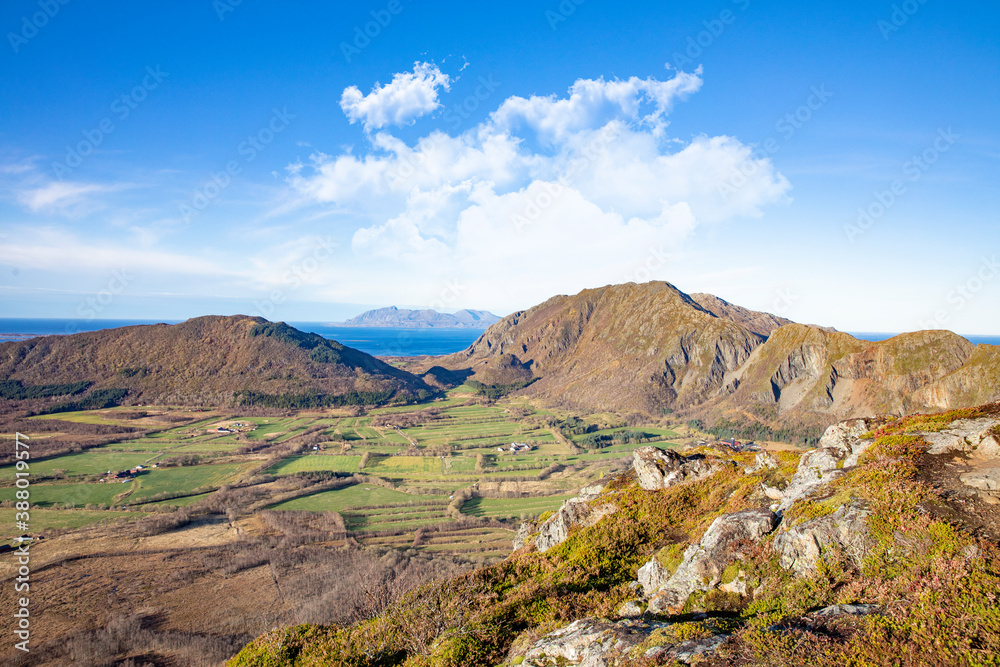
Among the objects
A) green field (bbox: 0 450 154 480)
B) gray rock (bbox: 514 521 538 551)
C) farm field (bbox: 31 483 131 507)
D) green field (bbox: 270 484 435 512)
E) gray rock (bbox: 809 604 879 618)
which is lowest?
green field (bbox: 270 484 435 512)

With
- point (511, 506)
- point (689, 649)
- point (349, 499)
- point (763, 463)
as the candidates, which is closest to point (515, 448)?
point (511, 506)

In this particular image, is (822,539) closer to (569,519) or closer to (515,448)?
(569,519)

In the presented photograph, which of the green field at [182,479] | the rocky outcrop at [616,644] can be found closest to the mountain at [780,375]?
the rocky outcrop at [616,644]

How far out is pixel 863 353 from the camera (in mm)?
122312

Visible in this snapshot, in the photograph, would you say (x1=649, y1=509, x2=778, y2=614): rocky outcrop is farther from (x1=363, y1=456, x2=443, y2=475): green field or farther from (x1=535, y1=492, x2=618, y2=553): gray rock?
(x1=363, y1=456, x2=443, y2=475): green field

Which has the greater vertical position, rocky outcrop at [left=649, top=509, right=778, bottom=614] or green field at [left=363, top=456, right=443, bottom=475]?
rocky outcrop at [left=649, top=509, right=778, bottom=614]

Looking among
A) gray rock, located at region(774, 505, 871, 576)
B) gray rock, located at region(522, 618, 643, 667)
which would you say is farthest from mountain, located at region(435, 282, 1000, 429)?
gray rock, located at region(522, 618, 643, 667)

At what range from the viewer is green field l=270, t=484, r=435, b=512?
75.1m

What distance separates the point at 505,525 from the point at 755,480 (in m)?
51.9

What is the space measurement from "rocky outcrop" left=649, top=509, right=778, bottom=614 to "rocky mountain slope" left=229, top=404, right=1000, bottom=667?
0.22 feet

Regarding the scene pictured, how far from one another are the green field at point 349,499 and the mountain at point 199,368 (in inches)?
3295

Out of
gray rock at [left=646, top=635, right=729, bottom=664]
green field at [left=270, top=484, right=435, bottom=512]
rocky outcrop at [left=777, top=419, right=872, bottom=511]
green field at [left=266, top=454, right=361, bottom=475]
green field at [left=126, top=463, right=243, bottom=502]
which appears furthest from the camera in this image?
green field at [left=266, top=454, right=361, bottom=475]

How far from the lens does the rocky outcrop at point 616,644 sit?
10.7m

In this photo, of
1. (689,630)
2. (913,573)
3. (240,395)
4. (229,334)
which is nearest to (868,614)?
(913,573)
